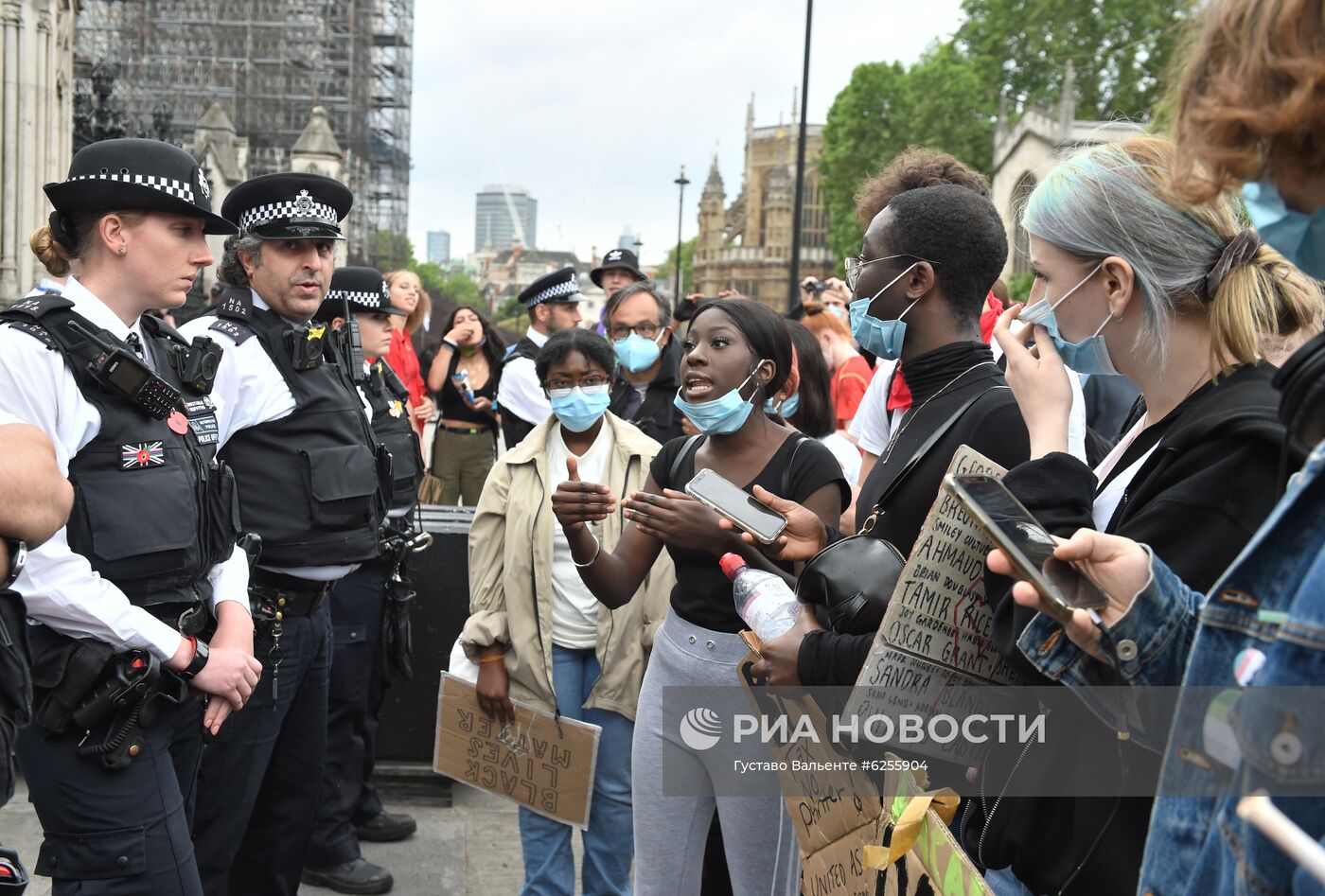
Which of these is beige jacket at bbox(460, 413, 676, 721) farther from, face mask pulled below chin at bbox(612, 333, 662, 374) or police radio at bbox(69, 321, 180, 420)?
face mask pulled below chin at bbox(612, 333, 662, 374)

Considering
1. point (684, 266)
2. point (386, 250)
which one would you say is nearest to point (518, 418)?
point (386, 250)

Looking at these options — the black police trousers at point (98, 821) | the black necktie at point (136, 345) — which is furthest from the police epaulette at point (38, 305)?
the black police trousers at point (98, 821)

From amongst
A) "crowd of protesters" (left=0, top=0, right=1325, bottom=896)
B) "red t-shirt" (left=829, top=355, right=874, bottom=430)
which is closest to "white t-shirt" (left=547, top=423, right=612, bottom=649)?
"crowd of protesters" (left=0, top=0, right=1325, bottom=896)

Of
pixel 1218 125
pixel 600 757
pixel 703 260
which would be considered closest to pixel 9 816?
pixel 600 757

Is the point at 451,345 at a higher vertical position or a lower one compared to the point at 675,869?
higher

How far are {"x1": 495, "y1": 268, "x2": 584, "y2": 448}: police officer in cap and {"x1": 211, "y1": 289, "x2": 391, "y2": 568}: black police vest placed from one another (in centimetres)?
369

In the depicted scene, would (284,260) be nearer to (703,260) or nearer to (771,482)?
(771,482)

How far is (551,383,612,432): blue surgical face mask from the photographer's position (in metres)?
4.83

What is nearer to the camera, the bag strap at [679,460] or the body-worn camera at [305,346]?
the bag strap at [679,460]

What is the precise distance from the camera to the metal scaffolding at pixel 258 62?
43.6m

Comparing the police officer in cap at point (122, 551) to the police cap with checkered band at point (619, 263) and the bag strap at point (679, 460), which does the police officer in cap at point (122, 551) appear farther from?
the police cap with checkered band at point (619, 263)

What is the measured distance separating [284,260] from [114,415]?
149 cm

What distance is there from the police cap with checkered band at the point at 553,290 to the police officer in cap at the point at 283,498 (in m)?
4.41

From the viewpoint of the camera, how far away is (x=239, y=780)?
165 inches
